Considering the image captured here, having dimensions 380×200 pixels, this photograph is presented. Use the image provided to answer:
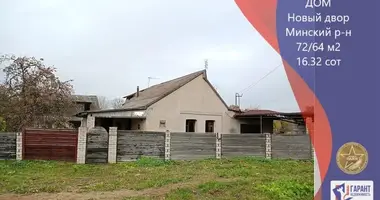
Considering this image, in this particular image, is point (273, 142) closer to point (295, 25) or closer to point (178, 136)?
point (178, 136)

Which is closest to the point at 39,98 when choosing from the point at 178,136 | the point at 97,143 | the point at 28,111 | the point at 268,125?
the point at 28,111

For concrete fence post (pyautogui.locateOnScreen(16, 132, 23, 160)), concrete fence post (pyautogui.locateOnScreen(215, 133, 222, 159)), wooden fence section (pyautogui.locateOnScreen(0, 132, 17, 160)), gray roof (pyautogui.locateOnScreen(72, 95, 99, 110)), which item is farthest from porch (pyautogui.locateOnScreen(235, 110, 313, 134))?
gray roof (pyautogui.locateOnScreen(72, 95, 99, 110))

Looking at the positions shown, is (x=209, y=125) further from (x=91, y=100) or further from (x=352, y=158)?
(x=352, y=158)

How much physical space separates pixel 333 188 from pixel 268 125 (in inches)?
894

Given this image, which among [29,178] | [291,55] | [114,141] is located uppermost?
[291,55]

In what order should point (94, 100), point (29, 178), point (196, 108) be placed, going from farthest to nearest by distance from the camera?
point (94, 100) < point (196, 108) < point (29, 178)

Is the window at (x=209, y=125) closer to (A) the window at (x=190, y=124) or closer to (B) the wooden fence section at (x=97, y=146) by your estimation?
(A) the window at (x=190, y=124)

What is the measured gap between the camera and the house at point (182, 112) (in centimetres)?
2383

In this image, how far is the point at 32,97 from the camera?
65.2 ft

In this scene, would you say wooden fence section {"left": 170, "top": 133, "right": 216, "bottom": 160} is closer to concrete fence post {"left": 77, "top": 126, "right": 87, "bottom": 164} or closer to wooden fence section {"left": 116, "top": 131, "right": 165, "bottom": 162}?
wooden fence section {"left": 116, "top": 131, "right": 165, "bottom": 162}

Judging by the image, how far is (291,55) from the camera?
341cm

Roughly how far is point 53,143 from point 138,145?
3.31 metres

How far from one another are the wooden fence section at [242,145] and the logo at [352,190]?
13364 mm

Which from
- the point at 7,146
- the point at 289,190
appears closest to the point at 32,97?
the point at 7,146
